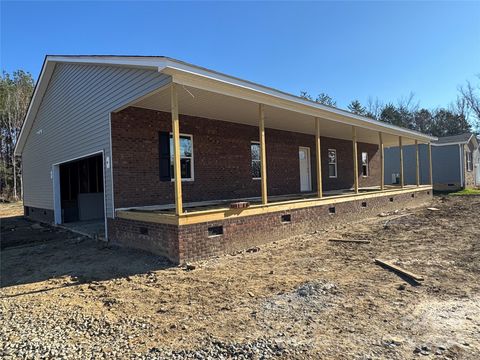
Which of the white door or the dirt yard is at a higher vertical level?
the white door

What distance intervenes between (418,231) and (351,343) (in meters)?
7.21

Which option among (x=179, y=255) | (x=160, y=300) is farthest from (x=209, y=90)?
(x=160, y=300)

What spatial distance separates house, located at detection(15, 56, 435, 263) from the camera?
7102 mm

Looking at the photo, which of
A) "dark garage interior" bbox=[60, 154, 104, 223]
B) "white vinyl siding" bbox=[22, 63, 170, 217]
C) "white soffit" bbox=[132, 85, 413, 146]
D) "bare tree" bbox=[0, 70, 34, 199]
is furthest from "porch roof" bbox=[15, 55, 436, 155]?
"bare tree" bbox=[0, 70, 34, 199]

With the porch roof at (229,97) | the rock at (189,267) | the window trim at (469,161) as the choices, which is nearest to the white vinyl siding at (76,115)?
the porch roof at (229,97)

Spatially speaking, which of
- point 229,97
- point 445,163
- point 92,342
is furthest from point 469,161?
point 92,342

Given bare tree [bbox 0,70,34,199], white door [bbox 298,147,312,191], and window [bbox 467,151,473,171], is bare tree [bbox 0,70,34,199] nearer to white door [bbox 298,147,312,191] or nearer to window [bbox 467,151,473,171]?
white door [bbox 298,147,312,191]

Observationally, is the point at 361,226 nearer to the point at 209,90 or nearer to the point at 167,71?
the point at 209,90

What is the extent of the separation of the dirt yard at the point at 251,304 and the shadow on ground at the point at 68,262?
0.04 metres

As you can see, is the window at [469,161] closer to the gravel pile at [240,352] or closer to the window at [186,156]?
the window at [186,156]

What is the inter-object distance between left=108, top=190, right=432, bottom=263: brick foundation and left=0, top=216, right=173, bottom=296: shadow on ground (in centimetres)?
31

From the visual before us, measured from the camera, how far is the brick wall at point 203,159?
29.1ft

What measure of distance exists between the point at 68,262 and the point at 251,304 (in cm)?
465

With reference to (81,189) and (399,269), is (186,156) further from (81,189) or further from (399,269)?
(399,269)
